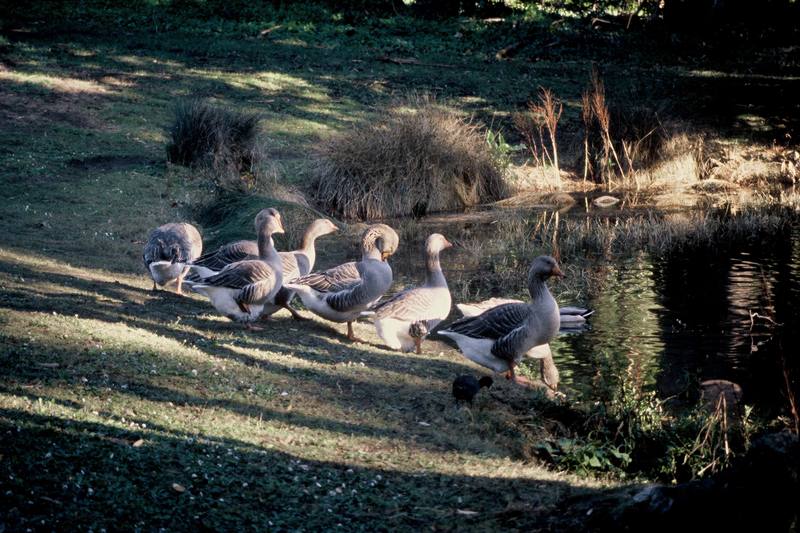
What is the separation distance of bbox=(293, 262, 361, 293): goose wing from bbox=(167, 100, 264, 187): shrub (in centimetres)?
875

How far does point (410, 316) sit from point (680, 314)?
4654 mm

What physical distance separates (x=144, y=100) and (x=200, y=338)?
1749cm

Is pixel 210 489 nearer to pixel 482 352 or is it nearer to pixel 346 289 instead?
pixel 482 352

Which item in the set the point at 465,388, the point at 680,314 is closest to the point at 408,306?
the point at 465,388

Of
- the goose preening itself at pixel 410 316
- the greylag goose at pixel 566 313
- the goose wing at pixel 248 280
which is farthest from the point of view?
the greylag goose at pixel 566 313

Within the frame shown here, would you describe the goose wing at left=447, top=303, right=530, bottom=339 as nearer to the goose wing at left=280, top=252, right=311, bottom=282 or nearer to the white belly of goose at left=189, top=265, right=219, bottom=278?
the goose wing at left=280, top=252, right=311, bottom=282

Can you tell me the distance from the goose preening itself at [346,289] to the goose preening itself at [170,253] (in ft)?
6.02

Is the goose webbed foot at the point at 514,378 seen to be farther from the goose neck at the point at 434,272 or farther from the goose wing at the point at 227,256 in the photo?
the goose wing at the point at 227,256

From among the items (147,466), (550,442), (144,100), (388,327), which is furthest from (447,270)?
(144,100)

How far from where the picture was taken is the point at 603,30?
119 ft

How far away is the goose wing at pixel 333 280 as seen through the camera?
1203cm

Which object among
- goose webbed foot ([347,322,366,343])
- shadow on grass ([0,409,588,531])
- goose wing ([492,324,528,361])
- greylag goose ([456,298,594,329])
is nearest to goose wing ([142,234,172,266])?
goose webbed foot ([347,322,366,343])

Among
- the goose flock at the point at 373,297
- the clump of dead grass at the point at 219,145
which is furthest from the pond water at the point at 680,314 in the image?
the clump of dead grass at the point at 219,145

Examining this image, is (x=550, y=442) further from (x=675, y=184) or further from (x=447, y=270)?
(x=675, y=184)
